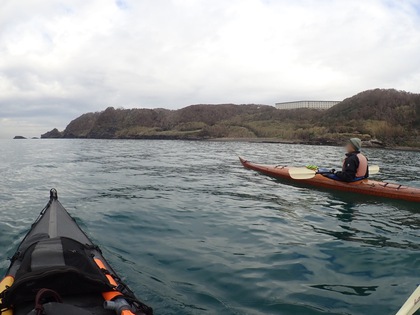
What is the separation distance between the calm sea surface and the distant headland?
4194 cm

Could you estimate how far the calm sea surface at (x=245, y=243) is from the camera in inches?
171

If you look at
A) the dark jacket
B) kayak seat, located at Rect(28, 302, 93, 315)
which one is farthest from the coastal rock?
kayak seat, located at Rect(28, 302, 93, 315)

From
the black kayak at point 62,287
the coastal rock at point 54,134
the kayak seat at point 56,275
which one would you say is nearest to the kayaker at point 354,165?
the black kayak at point 62,287

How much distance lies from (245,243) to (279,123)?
80589 mm

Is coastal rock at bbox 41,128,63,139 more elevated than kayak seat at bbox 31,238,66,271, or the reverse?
coastal rock at bbox 41,128,63,139

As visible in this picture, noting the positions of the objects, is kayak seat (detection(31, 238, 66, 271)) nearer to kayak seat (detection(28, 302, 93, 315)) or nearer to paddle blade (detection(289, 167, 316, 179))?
kayak seat (detection(28, 302, 93, 315))

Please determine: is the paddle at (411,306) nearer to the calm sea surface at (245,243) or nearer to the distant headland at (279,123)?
the calm sea surface at (245,243)

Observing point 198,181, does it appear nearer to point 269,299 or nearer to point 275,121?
point 269,299

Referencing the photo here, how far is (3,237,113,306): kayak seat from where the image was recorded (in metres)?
2.77

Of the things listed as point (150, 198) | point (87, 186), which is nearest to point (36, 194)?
point (87, 186)

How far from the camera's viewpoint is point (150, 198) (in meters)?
10.4

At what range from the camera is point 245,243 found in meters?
6.36

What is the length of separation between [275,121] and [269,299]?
86190 mm

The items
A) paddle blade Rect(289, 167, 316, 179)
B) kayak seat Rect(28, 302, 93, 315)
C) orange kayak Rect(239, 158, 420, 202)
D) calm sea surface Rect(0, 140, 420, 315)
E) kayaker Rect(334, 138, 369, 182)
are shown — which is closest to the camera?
kayak seat Rect(28, 302, 93, 315)
